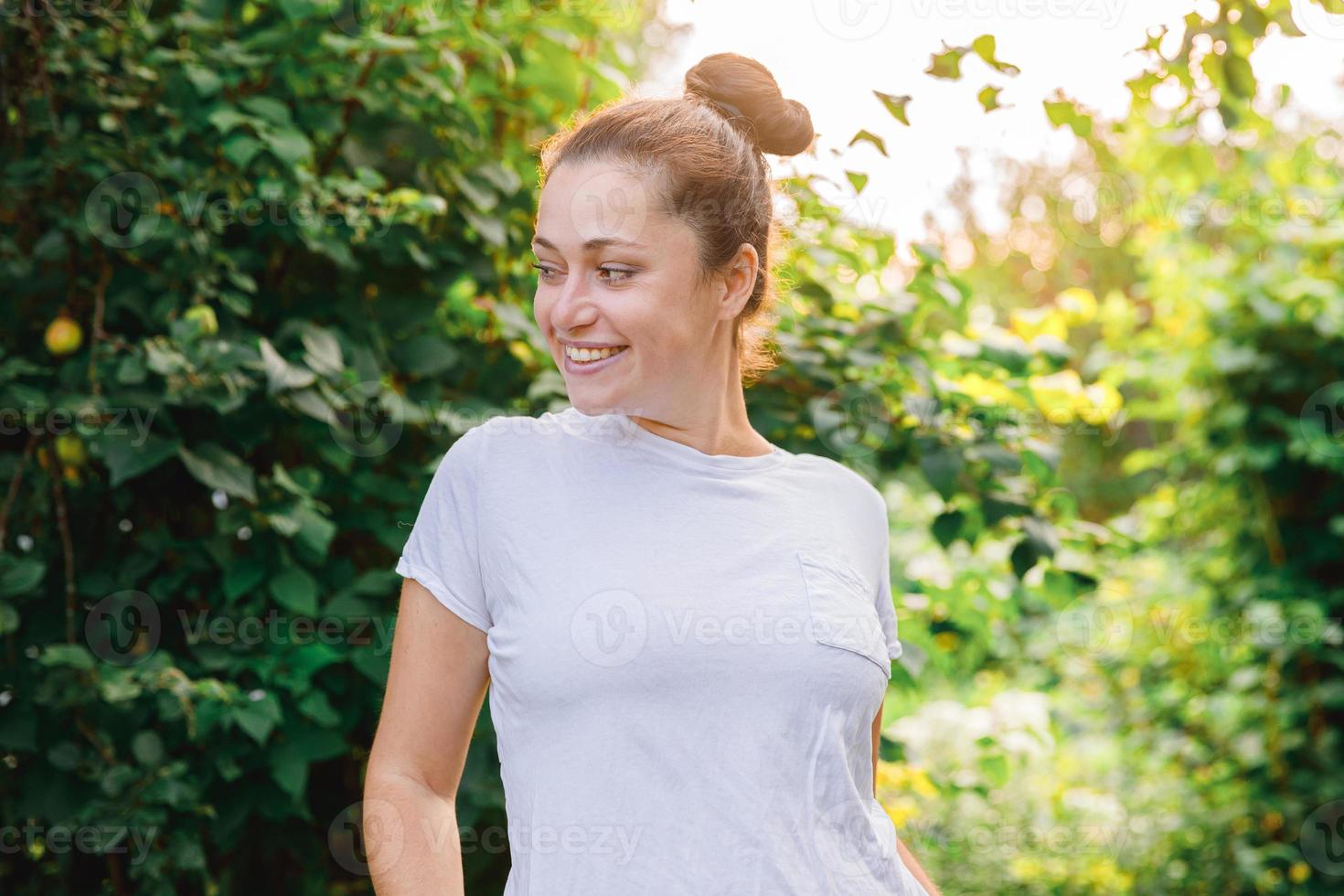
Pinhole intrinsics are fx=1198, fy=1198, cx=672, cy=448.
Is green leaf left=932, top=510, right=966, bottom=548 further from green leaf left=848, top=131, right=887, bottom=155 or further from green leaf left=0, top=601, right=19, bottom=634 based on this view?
green leaf left=0, top=601, right=19, bottom=634

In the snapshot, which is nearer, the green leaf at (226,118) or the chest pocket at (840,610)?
the chest pocket at (840,610)

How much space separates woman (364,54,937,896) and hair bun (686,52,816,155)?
0.12m

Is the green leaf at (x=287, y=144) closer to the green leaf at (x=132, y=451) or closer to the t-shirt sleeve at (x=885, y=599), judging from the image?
the green leaf at (x=132, y=451)

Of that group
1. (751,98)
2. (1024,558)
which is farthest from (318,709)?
(1024,558)

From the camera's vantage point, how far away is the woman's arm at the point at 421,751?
1233 millimetres

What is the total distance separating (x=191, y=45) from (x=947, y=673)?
173cm

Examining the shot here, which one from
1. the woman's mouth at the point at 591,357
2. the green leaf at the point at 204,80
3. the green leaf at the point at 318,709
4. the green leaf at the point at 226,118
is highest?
the green leaf at the point at 204,80

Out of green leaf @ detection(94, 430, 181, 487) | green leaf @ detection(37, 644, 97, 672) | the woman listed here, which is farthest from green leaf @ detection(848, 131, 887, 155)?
green leaf @ detection(37, 644, 97, 672)

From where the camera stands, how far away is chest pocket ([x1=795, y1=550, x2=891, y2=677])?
1.31 meters

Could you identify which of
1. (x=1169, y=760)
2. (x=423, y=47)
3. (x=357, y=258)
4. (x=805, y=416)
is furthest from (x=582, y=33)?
(x=1169, y=760)

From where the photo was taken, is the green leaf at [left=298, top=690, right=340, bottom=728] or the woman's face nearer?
the woman's face

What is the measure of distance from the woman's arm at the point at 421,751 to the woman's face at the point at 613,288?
0.29 m

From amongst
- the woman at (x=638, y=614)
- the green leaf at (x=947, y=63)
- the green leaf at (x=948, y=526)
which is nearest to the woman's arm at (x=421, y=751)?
the woman at (x=638, y=614)

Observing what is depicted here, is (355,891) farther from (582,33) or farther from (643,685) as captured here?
(582,33)
